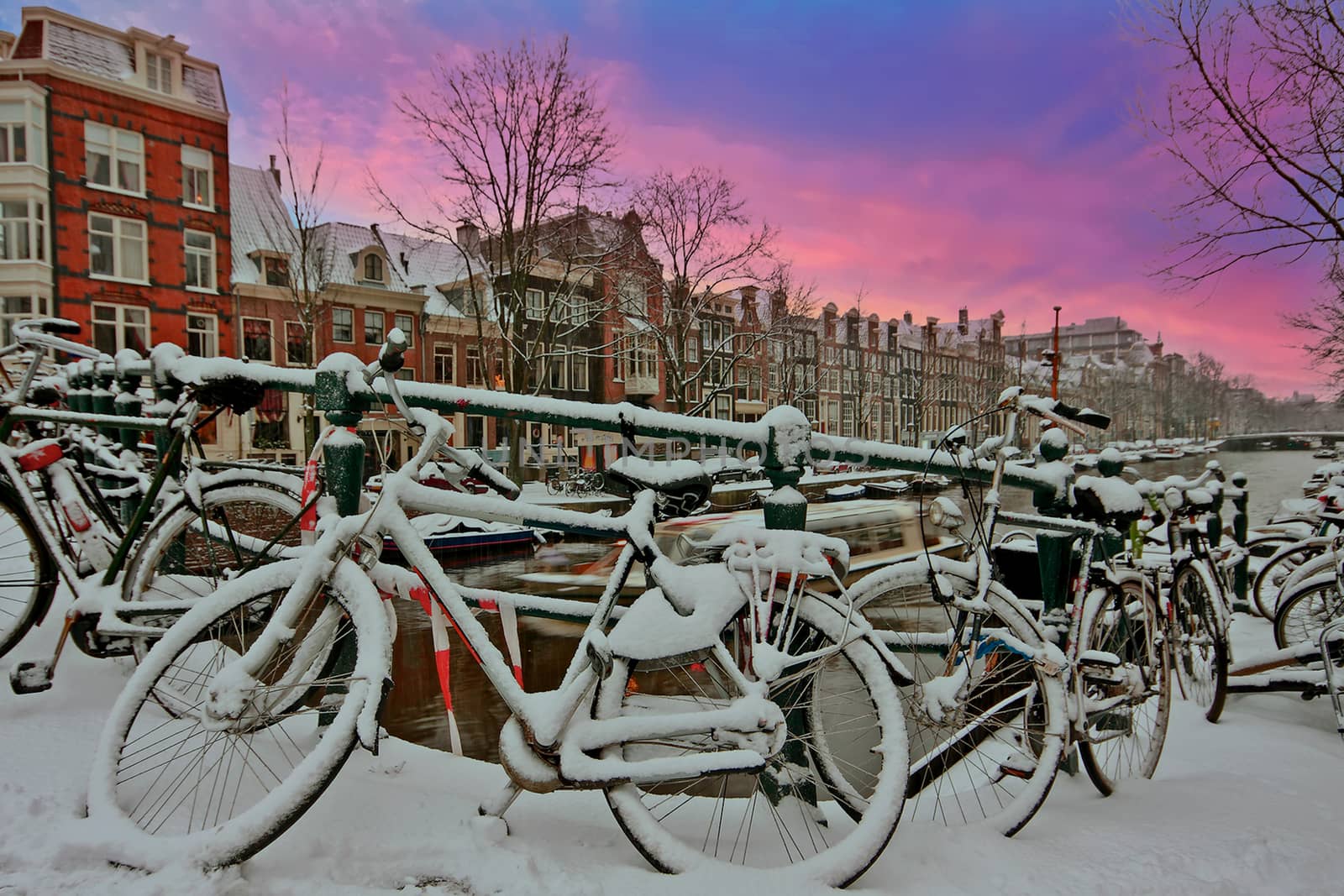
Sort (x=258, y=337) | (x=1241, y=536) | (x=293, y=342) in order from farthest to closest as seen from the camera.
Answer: (x=293, y=342)
(x=258, y=337)
(x=1241, y=536)

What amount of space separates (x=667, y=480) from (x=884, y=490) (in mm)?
24622

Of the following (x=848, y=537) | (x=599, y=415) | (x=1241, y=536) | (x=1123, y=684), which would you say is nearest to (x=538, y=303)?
(x=848, y=537)

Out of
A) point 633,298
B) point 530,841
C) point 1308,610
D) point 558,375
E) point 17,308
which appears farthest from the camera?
point 558,375

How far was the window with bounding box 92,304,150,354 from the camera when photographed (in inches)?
866

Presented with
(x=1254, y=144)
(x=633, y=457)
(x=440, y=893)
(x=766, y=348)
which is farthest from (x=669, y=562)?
(x=766, y=348)

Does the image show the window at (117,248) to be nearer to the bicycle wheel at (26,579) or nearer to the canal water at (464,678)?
the canal water at (464,678)

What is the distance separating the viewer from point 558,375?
32094 millimetres

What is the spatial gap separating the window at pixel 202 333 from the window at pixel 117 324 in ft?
4.02

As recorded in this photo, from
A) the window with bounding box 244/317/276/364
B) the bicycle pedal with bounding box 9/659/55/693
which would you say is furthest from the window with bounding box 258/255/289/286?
the bicycle pedal with bounding box 9/659/55/693

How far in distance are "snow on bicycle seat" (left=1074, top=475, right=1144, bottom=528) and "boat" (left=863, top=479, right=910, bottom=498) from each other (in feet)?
70.9

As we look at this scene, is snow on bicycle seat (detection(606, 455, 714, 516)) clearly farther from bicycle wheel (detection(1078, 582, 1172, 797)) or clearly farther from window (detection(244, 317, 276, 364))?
window (detection(244, 317, 276, 364))

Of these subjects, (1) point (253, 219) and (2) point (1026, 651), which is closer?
(2) point (1026, 651)

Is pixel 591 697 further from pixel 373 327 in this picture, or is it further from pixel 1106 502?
pixel 373 327

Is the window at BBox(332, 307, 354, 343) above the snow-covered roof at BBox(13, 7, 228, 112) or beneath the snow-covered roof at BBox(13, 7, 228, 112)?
beneath
